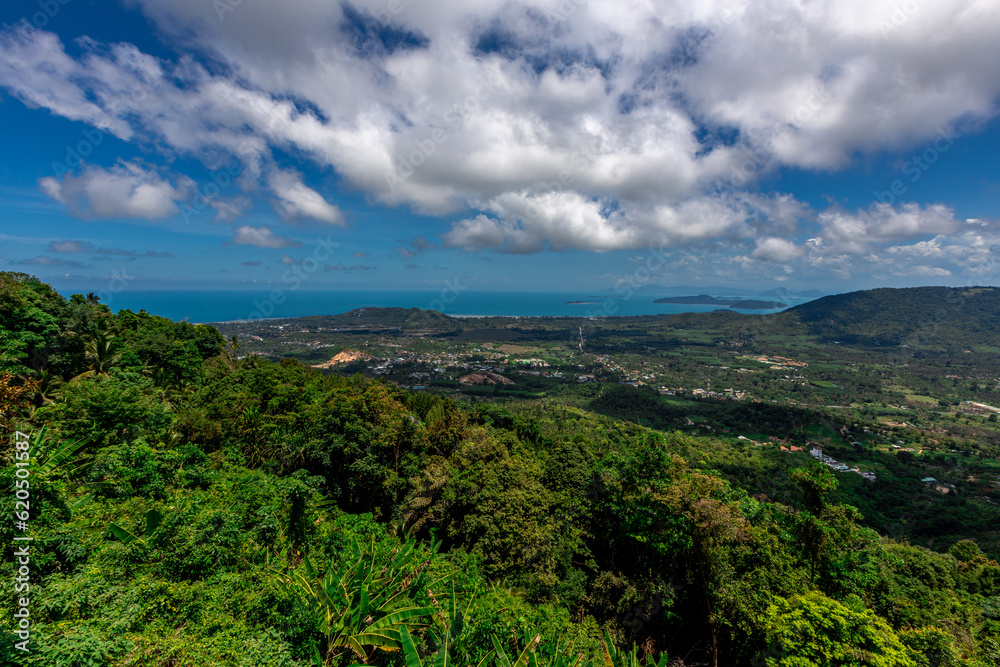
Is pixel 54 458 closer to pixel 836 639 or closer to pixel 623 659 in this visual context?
pixel 623 659

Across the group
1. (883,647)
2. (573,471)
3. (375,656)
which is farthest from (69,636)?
(573,471)

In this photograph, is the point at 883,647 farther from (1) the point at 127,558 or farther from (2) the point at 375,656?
(1) the point at 127,558

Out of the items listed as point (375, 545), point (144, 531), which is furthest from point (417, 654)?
point (144, 531)

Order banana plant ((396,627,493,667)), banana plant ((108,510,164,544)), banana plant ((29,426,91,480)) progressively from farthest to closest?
banana plant ((29,426,91,480)), banana plant ((108,510,164,544)), banana plant ((396,627,493,667))

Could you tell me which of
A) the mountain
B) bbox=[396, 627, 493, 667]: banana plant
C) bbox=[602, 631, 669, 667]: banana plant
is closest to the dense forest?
bbox=[396, 627, 493, 667]: banana plant

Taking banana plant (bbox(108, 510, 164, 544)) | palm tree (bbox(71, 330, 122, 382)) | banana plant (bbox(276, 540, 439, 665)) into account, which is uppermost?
palm tree (bbox(71, 330, 122, 382))

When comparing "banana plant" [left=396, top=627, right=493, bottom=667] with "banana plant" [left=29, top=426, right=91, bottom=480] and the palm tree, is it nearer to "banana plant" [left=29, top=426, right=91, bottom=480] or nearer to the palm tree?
"banana plant" [left=29, top=426, right=91, bottom=480]
